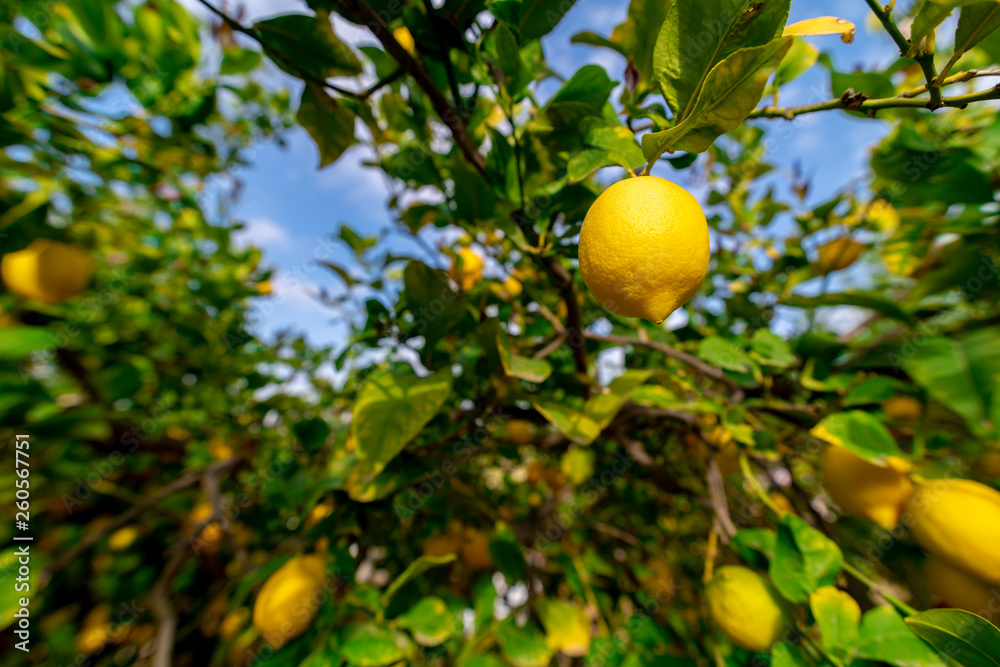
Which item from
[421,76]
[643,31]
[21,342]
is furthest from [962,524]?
[21,342]

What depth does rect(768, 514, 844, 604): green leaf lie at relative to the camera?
0.46 meters

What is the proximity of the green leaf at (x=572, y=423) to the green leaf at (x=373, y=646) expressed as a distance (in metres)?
0.40

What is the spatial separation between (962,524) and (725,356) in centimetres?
35

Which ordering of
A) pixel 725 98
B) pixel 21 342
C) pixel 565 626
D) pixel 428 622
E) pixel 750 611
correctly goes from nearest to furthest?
pixel 725 98 < pixel 750 611 < pixel 428 622 < pixel 565 626 < pixel 21 342

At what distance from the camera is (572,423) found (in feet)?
1.61

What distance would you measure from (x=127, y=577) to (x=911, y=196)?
8.84 feet

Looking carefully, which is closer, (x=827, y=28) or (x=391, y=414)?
(x=827, y=28)

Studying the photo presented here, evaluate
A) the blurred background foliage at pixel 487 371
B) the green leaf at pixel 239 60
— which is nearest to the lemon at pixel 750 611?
the blurred background foliage at pixel 487 371

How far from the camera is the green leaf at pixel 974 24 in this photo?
11.3 inches

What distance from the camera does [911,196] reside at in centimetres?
75

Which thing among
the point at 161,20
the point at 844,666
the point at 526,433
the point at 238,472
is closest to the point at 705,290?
the point at 526,433

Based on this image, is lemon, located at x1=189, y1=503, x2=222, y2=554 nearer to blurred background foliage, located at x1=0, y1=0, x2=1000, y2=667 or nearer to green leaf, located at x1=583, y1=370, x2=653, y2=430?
blurred background foliage, located at x1=0, y1=0, x2=1000, y2=667

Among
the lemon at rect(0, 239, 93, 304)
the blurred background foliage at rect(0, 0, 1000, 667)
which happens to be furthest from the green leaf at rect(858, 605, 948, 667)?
the lemon at rect(0, 239, 93, 304)

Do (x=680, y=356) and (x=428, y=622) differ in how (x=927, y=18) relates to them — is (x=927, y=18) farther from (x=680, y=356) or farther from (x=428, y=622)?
(x=428, y=622)
